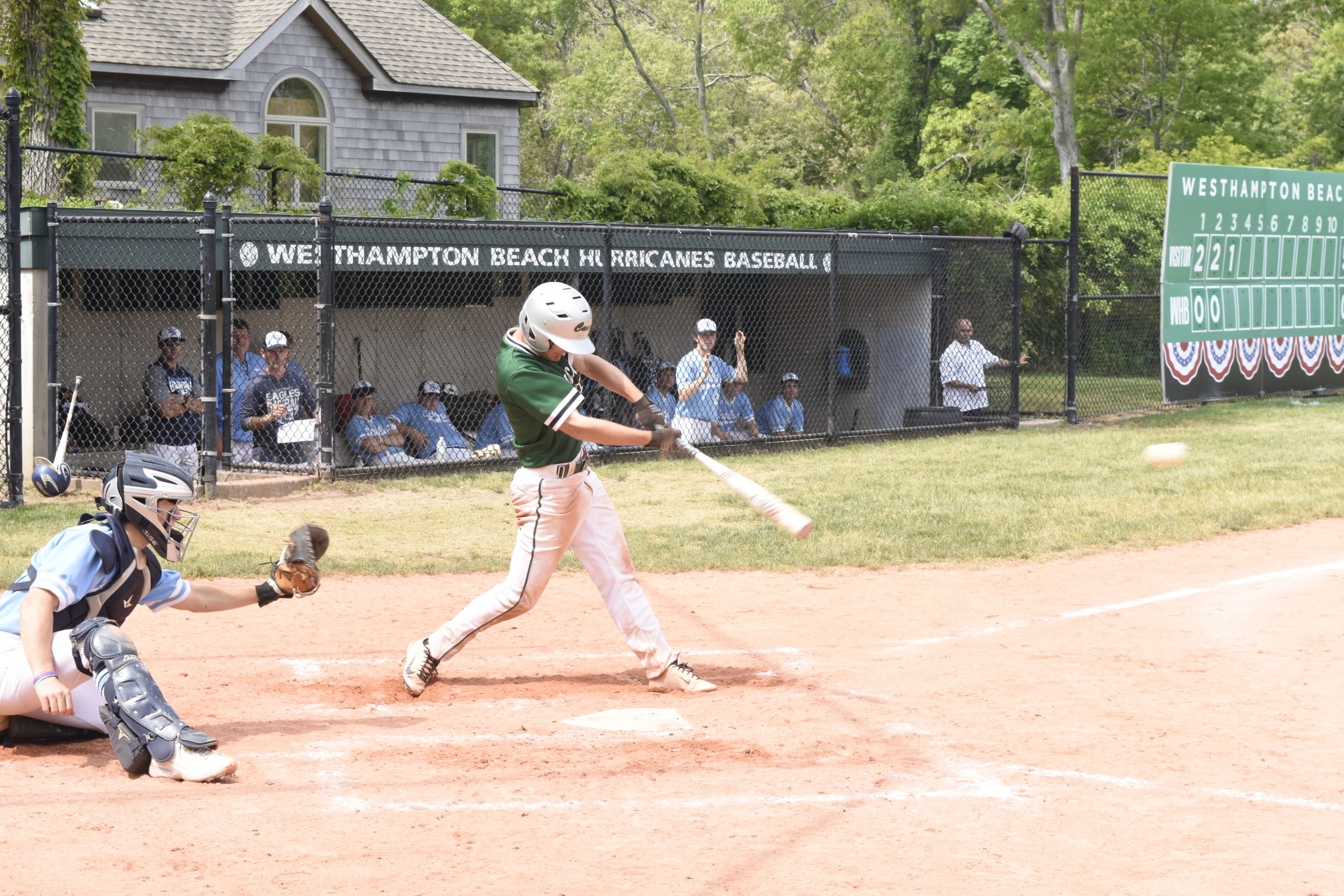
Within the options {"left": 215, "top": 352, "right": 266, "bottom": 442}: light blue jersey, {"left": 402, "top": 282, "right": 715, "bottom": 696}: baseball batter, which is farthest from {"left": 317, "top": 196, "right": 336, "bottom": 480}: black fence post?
{"left": 402, "top": 282, "right": 715, "bottom": 696}: baseball batter

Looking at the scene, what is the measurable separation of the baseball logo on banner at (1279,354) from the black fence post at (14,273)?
15539 mm

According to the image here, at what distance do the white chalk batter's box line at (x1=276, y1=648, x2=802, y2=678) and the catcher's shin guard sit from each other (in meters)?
1.56

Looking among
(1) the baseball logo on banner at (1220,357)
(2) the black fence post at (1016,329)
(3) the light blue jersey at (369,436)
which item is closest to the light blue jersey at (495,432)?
(3) the light blue jersey at (369,436)

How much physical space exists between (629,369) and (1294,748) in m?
10.2

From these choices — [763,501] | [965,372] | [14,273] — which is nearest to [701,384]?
[965,372]

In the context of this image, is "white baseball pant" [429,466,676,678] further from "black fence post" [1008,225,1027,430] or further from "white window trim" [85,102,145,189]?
"white window trim" [85,102,145,189]

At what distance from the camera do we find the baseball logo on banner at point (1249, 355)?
18.9 m

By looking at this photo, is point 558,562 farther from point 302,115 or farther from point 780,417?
point 302,115

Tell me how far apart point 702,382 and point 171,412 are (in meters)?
5.08

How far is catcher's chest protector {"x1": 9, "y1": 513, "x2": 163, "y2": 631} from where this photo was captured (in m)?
4.99

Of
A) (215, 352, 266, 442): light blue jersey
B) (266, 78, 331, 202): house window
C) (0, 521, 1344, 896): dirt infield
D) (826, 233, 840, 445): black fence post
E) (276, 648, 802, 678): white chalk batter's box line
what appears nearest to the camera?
(0, 521, 1344, 896): dirt infield

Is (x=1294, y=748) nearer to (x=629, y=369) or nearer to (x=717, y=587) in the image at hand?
(x=717, y=587)

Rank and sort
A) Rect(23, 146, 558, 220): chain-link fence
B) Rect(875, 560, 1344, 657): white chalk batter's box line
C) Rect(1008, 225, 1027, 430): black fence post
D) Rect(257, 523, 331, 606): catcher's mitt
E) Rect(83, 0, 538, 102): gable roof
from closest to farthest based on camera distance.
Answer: Rect(257, 523, 331, 606): catcher's mitt → Rect(875, 560, 1344, 657): white chalk batter's box line → Rect(23, 146, 558, 220): chain-link fence → Rect(1008, 225, 1027, 430): black fence post → Rect(83, 0, 538, 102): gable roof

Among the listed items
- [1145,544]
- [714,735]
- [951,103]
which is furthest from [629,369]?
[951,103]
